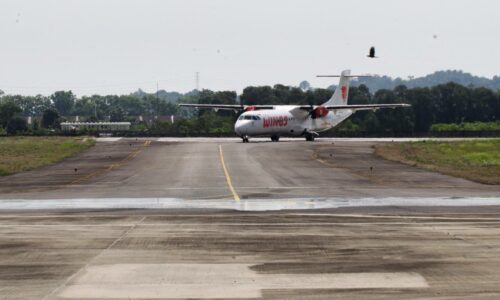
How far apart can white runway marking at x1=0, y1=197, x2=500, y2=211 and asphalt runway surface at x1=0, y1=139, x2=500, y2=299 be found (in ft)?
0.13

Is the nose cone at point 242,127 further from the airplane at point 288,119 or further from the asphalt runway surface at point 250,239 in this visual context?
the asphalt runway surface at point 250,239

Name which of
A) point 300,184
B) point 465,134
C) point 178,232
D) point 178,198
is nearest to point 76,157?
point 300,184

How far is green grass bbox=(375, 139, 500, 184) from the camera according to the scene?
42.8 m

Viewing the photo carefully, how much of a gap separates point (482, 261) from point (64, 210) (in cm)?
1387

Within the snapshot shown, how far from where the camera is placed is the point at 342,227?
20484 mm

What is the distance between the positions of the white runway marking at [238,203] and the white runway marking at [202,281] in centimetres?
1094

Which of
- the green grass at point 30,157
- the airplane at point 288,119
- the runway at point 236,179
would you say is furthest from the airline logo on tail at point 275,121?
the runway at point 236,179

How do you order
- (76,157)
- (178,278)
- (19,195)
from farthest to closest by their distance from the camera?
(76,157), (19,195), (178,278)

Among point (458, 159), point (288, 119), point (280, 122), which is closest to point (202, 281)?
point (458, 159)

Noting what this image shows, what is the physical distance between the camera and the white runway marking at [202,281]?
41.1 feet

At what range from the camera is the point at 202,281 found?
13.5m

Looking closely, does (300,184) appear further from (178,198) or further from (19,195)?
(19,195)

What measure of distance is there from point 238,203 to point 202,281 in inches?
543

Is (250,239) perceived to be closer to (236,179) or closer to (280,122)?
(236,179)
